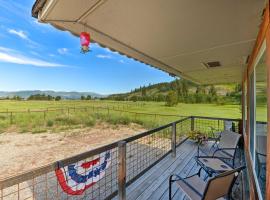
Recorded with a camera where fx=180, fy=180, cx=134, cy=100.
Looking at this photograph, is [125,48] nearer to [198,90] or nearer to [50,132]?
[198,90]

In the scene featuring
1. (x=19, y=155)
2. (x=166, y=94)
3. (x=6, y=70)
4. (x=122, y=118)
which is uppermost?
(x=6, y=70)

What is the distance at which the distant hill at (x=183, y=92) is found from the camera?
10.9 meters

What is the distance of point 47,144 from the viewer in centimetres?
1386

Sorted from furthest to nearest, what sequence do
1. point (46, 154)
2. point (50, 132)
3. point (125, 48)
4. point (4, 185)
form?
point (50, 132), point (46, 154), point (125, 48), point (4, 185)

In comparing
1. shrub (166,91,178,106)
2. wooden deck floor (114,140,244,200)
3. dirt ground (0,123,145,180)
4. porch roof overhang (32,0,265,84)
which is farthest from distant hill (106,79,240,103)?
porch roof overhang (32,0,265,84)

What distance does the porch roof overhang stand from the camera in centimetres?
138

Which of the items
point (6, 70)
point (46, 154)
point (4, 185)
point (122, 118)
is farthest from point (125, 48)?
point (6, 70)

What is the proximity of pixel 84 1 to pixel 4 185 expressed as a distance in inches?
51.5

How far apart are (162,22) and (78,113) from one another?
20.4 meters

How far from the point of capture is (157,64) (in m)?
3.55

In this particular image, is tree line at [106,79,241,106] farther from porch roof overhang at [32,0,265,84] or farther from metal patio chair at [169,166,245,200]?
metal patio chair at [169,166,245,200]

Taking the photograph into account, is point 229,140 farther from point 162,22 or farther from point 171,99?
point 171,99

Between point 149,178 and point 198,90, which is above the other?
point 198,90

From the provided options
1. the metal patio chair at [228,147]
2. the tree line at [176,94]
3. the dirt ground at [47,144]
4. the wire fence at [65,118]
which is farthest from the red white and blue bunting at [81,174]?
the wire fence at [65,118]
